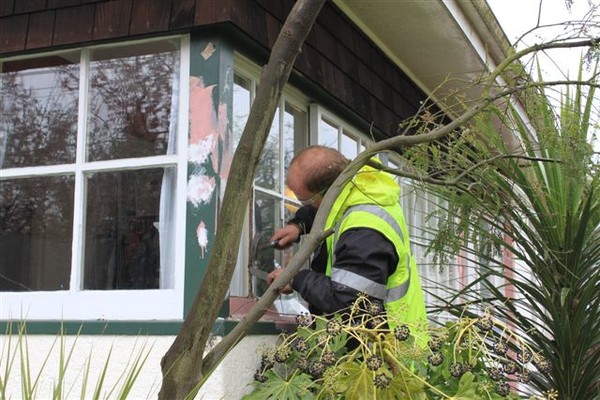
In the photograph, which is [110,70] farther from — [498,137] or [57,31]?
[498,137]

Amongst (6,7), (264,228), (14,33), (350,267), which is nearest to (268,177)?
(264,228)

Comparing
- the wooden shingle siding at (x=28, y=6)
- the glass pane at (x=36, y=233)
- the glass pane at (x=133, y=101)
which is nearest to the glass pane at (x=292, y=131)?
the glass pane at (x=133, y=101)

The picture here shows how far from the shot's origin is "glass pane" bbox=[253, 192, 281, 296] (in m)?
3.56

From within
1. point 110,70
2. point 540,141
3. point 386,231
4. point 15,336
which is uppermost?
point 110,70

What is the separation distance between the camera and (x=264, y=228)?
3723 mm

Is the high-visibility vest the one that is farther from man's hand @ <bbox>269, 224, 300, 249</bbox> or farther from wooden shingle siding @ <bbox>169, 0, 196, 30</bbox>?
wooden shingle siding @ <bbox>169, 0, 196, 30</bbox>

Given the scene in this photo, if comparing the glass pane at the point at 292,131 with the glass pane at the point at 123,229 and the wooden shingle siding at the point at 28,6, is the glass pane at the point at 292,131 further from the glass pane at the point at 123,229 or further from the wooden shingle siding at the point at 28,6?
the wooden shingle siding at the point at 28,6

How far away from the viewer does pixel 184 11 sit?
10.6 feet

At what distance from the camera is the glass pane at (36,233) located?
136 inches

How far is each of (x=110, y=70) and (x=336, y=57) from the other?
156 centimetres

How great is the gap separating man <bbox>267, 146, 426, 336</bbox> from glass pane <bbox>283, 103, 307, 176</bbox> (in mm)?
1016

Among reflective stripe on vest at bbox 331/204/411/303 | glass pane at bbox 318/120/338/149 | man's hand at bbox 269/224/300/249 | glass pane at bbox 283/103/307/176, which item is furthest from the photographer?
glass pane at bbox 318/120/338/149

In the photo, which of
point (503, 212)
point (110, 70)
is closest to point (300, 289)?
point (503, 212)

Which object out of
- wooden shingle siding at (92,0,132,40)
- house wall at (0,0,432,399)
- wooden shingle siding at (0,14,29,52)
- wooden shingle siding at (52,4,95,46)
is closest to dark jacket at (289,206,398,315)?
house wall at (0,0,432,399)
